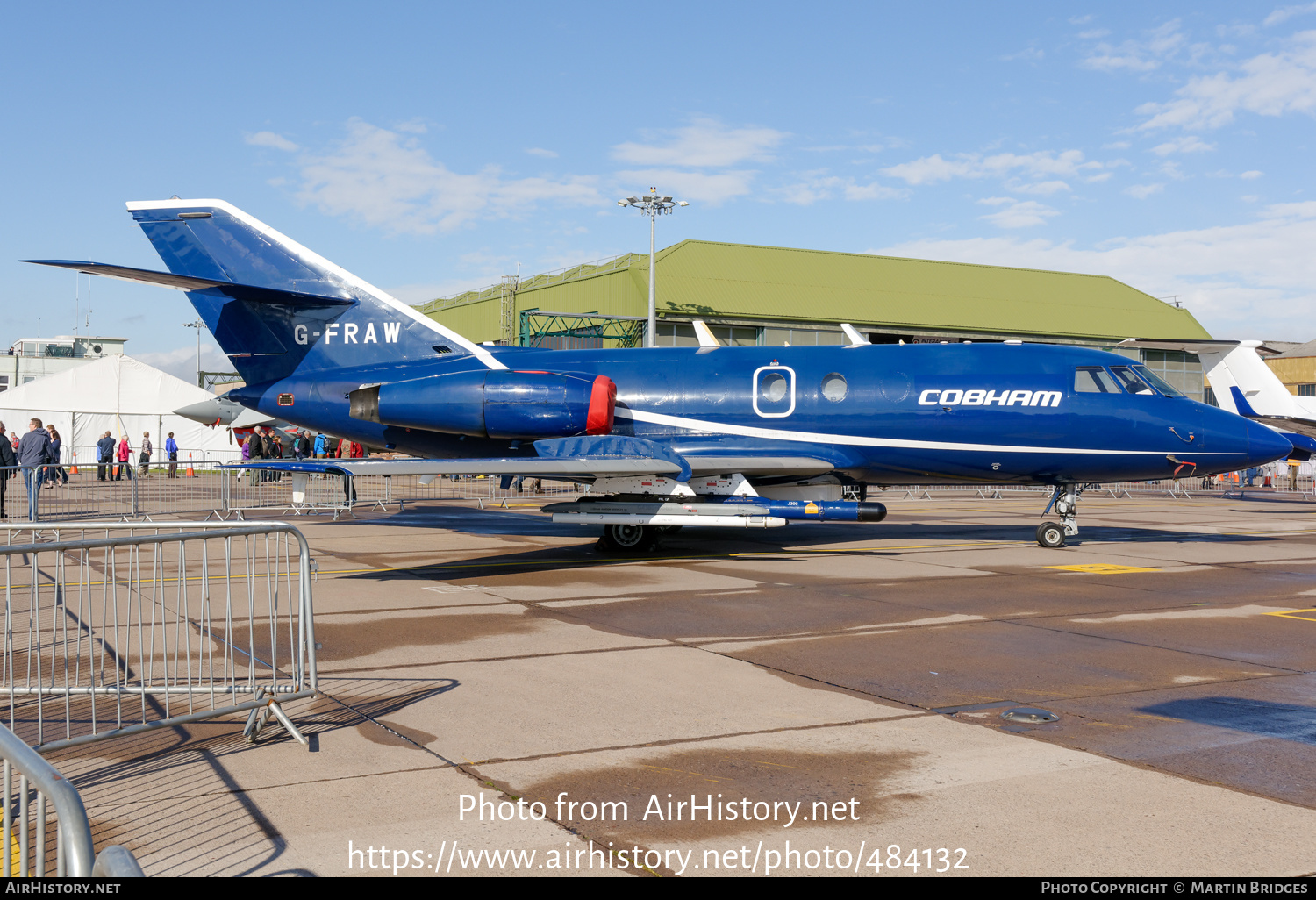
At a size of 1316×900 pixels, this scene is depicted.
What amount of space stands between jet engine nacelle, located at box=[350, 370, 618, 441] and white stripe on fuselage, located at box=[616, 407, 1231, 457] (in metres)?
0.69

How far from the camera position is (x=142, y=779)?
16.7ft

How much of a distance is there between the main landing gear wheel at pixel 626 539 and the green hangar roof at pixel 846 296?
3013cm

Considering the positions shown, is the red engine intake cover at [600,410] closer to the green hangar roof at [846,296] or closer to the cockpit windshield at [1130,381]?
the cockpit windshield at [1130,381]

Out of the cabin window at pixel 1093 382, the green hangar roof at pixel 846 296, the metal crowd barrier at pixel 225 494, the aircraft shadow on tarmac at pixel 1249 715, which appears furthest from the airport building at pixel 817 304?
the aircraft shadow on tarmac at pixel 1249 715

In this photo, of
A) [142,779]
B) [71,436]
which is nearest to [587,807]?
[142,779]

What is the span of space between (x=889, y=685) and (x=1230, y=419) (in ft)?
35.4

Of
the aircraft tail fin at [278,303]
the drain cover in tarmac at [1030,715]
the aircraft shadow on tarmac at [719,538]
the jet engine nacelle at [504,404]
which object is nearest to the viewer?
the drain cover in tarmac at [1030,715]

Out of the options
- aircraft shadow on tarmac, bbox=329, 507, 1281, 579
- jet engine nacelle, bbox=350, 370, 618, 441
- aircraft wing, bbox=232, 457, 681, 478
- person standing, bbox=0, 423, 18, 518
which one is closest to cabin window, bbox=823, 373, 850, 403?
aircraft shadow on tarmac, bbox=329, 507, 1281, 579

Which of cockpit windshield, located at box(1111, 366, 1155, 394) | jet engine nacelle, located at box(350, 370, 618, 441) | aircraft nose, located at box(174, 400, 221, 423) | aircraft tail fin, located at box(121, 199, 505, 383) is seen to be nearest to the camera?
jet engine nacelle, located at box(350, 370, 618, 441)

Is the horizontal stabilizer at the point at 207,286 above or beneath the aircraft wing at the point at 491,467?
above

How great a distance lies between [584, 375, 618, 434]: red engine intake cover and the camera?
14.9m

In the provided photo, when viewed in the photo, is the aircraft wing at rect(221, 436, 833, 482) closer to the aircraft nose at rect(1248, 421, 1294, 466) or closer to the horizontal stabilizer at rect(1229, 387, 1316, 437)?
the aircraft nose at rect(1248, 421, 1294, 466)

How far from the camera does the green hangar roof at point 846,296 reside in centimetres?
4672

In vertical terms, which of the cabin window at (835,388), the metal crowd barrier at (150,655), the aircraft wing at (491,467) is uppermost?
the cabin window at (835,388)
